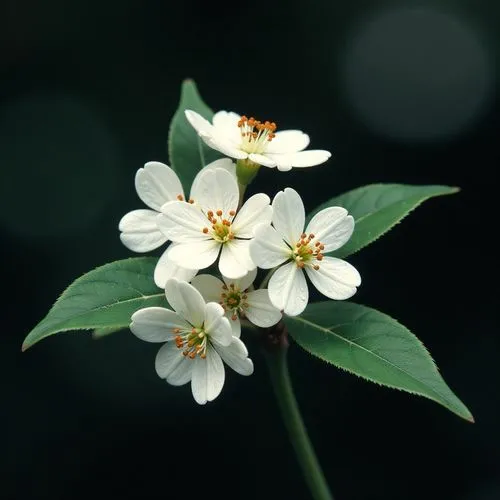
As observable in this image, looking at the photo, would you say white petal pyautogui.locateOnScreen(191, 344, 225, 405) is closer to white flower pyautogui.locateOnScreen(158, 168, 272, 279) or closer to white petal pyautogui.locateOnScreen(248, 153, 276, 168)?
white flower pyautogui.locateOnScreen(158, 168, 272, 279)

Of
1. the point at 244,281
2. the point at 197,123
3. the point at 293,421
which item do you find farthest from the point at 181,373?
the point at 197,123

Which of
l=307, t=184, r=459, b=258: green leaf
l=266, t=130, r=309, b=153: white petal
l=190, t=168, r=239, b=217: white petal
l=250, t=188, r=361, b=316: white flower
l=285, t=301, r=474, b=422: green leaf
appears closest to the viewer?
l=285, t=301, r=474, b=422: green leaf

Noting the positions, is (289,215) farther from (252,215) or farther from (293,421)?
(293,421)

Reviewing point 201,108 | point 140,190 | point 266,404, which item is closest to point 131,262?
point 140,190

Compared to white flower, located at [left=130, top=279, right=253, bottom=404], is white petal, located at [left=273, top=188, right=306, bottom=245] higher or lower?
higher

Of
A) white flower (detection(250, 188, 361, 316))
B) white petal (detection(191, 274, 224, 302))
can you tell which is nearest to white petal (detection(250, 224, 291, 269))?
white flower (detection(250, 188, 361, 316))

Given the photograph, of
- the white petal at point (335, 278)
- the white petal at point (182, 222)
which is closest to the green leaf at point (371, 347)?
the white petal at point (335, 278)

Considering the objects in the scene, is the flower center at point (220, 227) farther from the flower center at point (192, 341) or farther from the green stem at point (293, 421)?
the green stem at point (293, 421)
